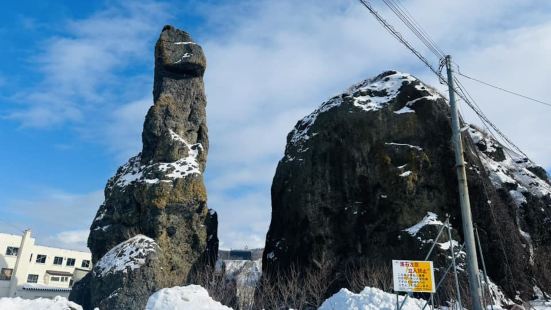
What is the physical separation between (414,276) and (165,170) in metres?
32.2

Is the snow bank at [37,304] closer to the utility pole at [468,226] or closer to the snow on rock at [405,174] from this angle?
the utility pole at [468,226]

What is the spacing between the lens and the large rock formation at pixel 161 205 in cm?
3656

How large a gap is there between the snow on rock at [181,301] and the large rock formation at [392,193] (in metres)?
20.6

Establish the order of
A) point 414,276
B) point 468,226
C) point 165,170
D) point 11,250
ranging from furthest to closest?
point 11,250 → point 165,170 → point 414,276 → point 468,226

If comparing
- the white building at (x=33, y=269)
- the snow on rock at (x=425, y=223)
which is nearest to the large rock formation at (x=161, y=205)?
the snow on rock at (x=425, y=223)

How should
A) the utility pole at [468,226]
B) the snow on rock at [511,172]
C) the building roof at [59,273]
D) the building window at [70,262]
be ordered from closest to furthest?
the utility pole at [468,226]
the snow on rock at [511,172]
the building roof at [59,273]
the building window at [70,262]

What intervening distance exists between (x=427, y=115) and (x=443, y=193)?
757 cm

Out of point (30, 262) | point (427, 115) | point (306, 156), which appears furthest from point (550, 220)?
point (30, 262)

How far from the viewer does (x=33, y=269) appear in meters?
79.1

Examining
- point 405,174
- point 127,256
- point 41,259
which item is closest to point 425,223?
point 405,174

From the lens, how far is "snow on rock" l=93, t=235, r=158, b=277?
36500mm

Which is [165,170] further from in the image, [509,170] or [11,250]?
[11,250]

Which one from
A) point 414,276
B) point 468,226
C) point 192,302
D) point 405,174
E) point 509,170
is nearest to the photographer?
point 468,226

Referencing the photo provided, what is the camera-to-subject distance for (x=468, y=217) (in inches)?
501
